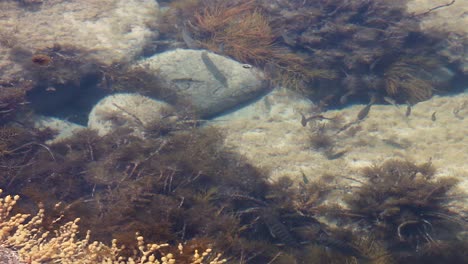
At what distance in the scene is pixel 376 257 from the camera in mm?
4238

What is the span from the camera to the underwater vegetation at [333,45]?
7395 millimetres

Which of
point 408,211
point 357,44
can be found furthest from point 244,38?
Result: point 408,211

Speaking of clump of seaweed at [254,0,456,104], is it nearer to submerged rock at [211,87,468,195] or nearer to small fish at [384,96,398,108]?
small fish at [384,96,398,108]

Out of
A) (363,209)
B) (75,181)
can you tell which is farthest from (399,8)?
(75,181)

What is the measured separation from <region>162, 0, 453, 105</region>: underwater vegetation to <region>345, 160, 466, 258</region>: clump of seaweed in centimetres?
286

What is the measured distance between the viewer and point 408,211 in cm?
456

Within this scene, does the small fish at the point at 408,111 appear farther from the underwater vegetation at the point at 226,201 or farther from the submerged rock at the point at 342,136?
the underwater vegetation at the point at 226,201

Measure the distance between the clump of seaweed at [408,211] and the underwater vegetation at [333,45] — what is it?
286 centimetres

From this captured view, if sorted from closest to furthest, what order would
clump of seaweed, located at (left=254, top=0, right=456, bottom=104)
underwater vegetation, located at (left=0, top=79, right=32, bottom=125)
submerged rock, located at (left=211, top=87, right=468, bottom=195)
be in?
1. submerged rock, located at (left=211, top=87, right=468, bottom=195)
2. underwater vegetation, located at (left=0, top=79, right=32, bottom=125)
3. clump of seaweed, located at (left=254, top=0, right=456, bottom=104)

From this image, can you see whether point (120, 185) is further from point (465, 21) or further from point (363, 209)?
point (465, 21)

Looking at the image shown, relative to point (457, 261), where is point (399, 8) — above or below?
above

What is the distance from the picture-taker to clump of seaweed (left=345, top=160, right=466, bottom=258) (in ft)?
14.5

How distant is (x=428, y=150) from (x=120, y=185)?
5.14 meters

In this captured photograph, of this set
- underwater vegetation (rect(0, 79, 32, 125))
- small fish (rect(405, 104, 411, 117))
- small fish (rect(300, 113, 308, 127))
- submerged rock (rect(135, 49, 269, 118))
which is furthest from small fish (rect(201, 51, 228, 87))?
small fish (rect(405, 104, 411, 117))
